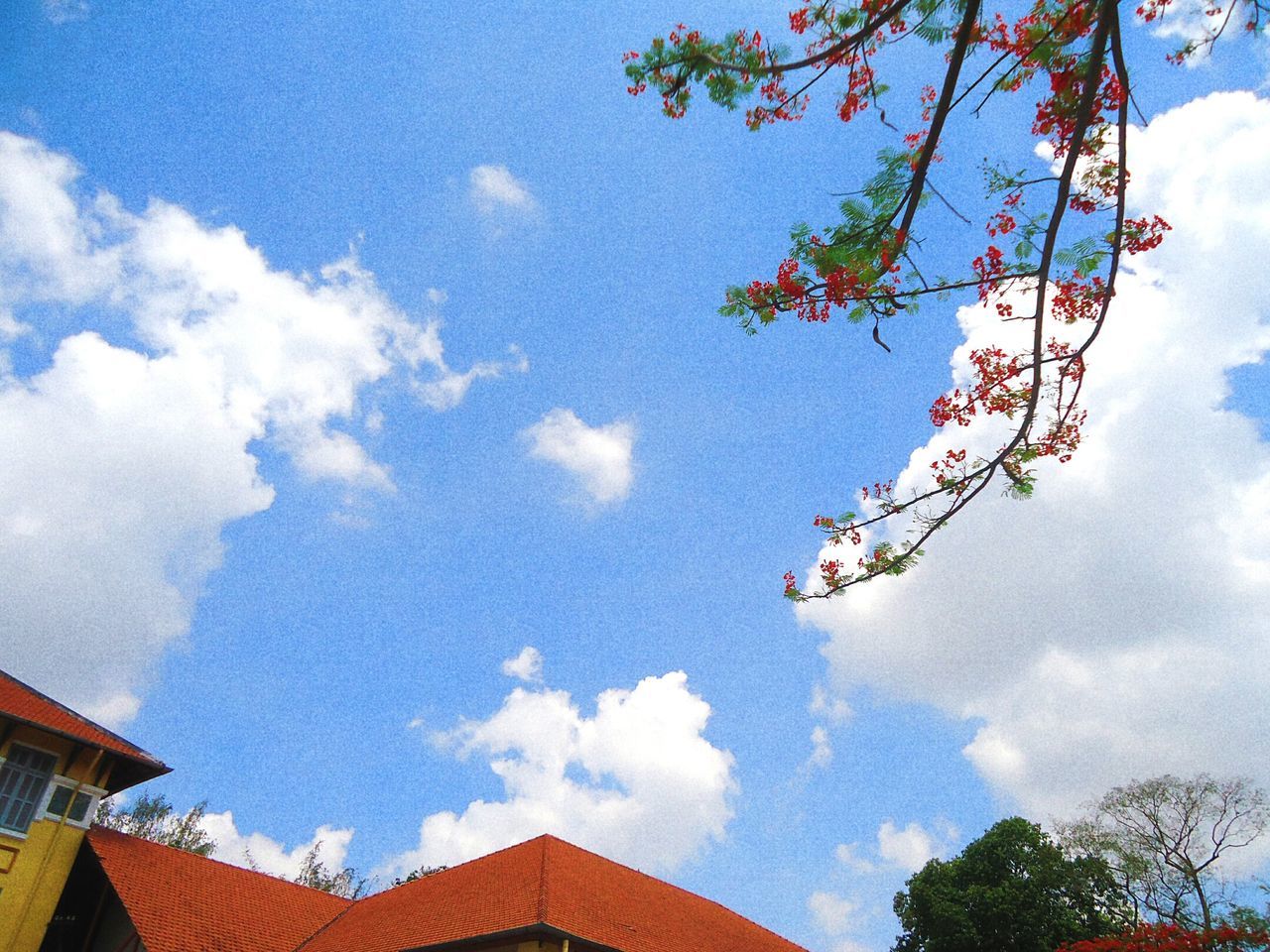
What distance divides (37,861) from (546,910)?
10.5 m

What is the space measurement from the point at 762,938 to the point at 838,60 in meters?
19.4

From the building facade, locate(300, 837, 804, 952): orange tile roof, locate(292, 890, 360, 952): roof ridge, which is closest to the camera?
locate(300, 837, 804, 952): orange tile roof

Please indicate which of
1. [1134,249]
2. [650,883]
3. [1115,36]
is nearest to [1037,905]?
[650,883]

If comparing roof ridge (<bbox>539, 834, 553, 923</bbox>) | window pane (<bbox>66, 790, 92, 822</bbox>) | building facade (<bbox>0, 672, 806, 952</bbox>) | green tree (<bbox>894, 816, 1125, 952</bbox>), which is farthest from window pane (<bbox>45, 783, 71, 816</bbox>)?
green tree (<bbox>894, 816, 1125, 952</bbox>)

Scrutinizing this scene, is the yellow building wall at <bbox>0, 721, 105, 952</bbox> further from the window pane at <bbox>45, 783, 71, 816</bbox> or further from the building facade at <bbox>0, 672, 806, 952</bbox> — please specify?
the window pane at <bbox>45, 783, 71, 816</bbox>

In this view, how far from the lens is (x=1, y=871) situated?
1413cm

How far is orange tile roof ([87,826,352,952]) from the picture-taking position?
14.8m

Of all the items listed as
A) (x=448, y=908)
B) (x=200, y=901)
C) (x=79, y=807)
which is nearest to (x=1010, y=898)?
(x=448, y=908)

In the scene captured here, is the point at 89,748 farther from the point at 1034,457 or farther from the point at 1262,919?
the point at 1262,919

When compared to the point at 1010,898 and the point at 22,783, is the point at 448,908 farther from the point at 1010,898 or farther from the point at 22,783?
the point at 1010,898

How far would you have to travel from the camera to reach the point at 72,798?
51.0 ft

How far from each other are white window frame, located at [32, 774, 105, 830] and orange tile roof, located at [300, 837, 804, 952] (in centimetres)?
544

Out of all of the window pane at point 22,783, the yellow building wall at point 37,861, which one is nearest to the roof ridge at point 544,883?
the yellow building wall at point 37,861

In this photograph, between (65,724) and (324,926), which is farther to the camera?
(324,926)
